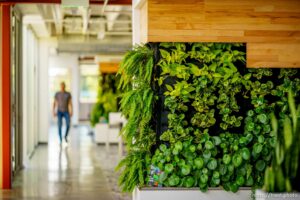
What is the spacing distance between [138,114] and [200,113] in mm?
635

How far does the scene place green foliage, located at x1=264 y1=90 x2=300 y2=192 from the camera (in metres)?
4.77

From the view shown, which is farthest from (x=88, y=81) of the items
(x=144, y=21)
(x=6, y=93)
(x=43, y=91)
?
(x=144, y=21)

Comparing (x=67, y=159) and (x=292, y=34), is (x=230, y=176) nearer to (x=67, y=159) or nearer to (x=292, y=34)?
(x=292, y=34)

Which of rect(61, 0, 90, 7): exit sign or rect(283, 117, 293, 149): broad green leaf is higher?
rect(61, 0, 90, 7): exit sign

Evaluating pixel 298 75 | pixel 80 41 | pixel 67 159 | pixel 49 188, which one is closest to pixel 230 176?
pixel 298 75

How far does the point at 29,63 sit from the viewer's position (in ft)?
45.6

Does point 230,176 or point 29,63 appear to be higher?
point 29,63

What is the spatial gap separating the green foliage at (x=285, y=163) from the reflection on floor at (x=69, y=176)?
352 cm

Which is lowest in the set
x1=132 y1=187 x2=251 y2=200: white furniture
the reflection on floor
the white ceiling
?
the reflection on floor

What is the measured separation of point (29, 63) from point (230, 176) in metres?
8.55

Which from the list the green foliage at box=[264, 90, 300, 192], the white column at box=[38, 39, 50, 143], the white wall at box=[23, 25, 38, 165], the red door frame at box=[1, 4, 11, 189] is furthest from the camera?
the white column at box=[38, 39, 50, 143]

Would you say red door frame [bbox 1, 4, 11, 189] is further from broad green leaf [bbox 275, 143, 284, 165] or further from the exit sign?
broad green leaf [bbox 275, 143, 284, 165]

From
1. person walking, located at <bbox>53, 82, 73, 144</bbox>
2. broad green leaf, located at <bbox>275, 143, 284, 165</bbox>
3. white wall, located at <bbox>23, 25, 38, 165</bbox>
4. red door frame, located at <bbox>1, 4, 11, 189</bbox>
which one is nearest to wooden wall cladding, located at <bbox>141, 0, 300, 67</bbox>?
broad green leaf, located at <bbox>275, 143, 284, 165</bbox>

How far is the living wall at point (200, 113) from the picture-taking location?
6258 millimetres
